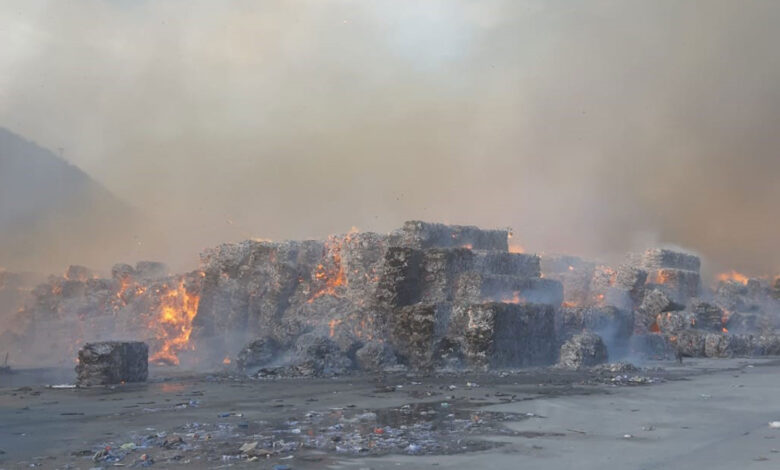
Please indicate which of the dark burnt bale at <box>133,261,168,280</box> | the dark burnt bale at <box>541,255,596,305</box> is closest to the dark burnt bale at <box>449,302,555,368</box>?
the dark burnt bale at <box>541,255,596,305</box>

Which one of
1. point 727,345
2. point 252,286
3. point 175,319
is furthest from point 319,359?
point 727,345

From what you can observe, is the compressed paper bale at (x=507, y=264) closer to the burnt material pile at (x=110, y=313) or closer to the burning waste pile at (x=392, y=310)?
the burning waste pile at (x=392, y=310)

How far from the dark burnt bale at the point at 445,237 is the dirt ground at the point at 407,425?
8.80 meters

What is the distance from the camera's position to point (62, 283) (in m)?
33.8

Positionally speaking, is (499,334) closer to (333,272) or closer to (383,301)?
(383,301)

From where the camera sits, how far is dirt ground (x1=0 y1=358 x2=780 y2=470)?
626cm

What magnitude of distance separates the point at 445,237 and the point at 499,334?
21.0 ft

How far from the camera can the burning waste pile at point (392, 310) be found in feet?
61.0

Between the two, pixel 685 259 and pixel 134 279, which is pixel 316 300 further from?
pixel 685 259

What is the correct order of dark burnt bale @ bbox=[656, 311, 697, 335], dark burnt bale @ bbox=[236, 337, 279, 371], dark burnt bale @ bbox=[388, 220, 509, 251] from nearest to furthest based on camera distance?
1. dark burnt bale @ bbox=[236, 337, 279, 371]
2. dark burnt bale @ bbox=[388, 220, 509, 251]
3. dark burnt bale @ bbox=[656, 311, 697, 335]

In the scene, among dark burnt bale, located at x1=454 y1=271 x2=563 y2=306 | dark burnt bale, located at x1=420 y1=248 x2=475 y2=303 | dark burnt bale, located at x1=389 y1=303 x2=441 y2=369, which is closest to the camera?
dark burnt bale, located at x1=389 y1=303 x2=441 y2=369

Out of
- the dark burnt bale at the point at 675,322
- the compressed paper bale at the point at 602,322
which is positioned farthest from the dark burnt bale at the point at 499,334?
the dark burnt bale at the point at 675,322

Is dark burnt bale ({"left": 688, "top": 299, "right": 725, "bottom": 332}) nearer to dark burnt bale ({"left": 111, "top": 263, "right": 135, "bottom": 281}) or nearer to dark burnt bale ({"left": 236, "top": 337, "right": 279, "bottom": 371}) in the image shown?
dark burnt bale ({"left": 236, "top": 337, "right": 279, "bottom": 371})

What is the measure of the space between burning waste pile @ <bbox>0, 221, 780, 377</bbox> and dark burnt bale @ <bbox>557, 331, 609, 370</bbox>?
40 mm
